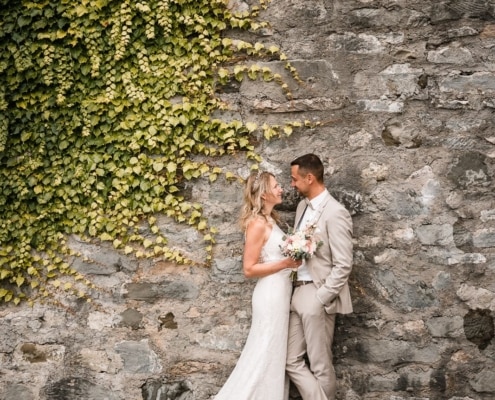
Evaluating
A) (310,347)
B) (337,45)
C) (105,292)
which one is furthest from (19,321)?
(337,45)

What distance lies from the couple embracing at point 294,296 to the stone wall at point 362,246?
1.12ft

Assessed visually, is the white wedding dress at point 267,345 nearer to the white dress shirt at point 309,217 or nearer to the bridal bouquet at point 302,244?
the white dress shirt at point 309,217

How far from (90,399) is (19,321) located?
0.88 m

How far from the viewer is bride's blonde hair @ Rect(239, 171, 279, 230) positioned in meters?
4.55

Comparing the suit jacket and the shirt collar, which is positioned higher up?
the shirt collar

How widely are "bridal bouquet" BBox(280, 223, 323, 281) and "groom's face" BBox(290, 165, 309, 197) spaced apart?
335 millimetres

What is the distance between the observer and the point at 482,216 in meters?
4.56

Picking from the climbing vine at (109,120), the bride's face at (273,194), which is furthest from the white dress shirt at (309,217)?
the climbing vine at (109,120)

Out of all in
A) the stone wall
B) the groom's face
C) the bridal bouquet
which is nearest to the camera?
the bridal bouquet

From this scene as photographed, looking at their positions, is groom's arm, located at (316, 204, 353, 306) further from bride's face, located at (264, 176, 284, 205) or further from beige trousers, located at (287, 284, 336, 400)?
bride's face, located at (264, 176, 284, 205)

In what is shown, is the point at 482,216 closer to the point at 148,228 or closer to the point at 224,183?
the point at 224,183

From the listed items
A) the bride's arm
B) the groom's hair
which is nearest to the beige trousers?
the bride's arm

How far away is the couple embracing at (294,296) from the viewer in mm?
4289

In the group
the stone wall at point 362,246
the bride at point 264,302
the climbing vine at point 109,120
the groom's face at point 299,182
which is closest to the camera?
the bride at point 264,302
